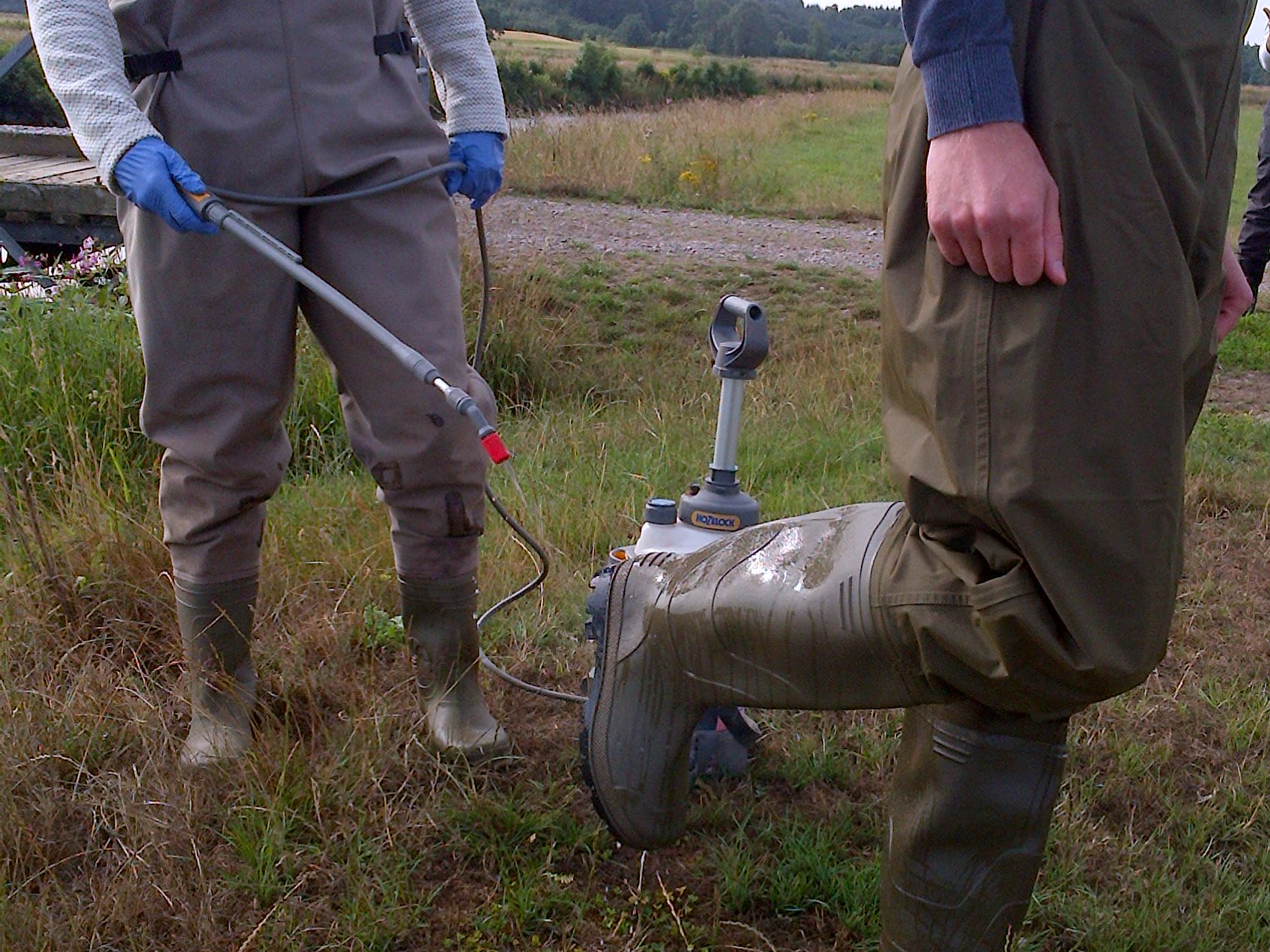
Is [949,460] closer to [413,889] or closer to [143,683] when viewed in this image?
[413,889]

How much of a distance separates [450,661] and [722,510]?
66 cm

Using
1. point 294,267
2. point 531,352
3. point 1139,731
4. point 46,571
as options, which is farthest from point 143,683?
point 531,352

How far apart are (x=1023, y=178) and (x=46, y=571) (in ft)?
7.87

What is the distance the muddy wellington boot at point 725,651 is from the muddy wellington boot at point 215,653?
0.81 metres

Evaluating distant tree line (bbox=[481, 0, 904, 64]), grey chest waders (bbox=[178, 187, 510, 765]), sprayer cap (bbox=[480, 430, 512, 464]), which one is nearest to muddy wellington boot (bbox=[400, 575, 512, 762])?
grey chest waders (bbox=[178, 187, 510, 765])

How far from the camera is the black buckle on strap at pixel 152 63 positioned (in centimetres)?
211

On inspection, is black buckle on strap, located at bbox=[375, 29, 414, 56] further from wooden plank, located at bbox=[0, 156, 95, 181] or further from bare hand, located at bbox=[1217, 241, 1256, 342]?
wooden plank, located at bbox=[0, 156, 95, 181]

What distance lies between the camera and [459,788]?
7.29 ft

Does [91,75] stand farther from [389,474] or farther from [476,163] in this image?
[389,474]

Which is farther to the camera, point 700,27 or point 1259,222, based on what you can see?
point 700,27

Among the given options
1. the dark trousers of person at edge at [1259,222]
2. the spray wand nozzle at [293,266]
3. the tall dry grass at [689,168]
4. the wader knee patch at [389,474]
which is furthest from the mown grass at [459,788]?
the tall dry grass at [689,168]

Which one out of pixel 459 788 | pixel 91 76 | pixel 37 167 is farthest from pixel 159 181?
pixel 37 167

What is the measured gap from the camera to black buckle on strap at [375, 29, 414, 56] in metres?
2.24

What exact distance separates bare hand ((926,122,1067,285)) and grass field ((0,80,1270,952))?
103cm
